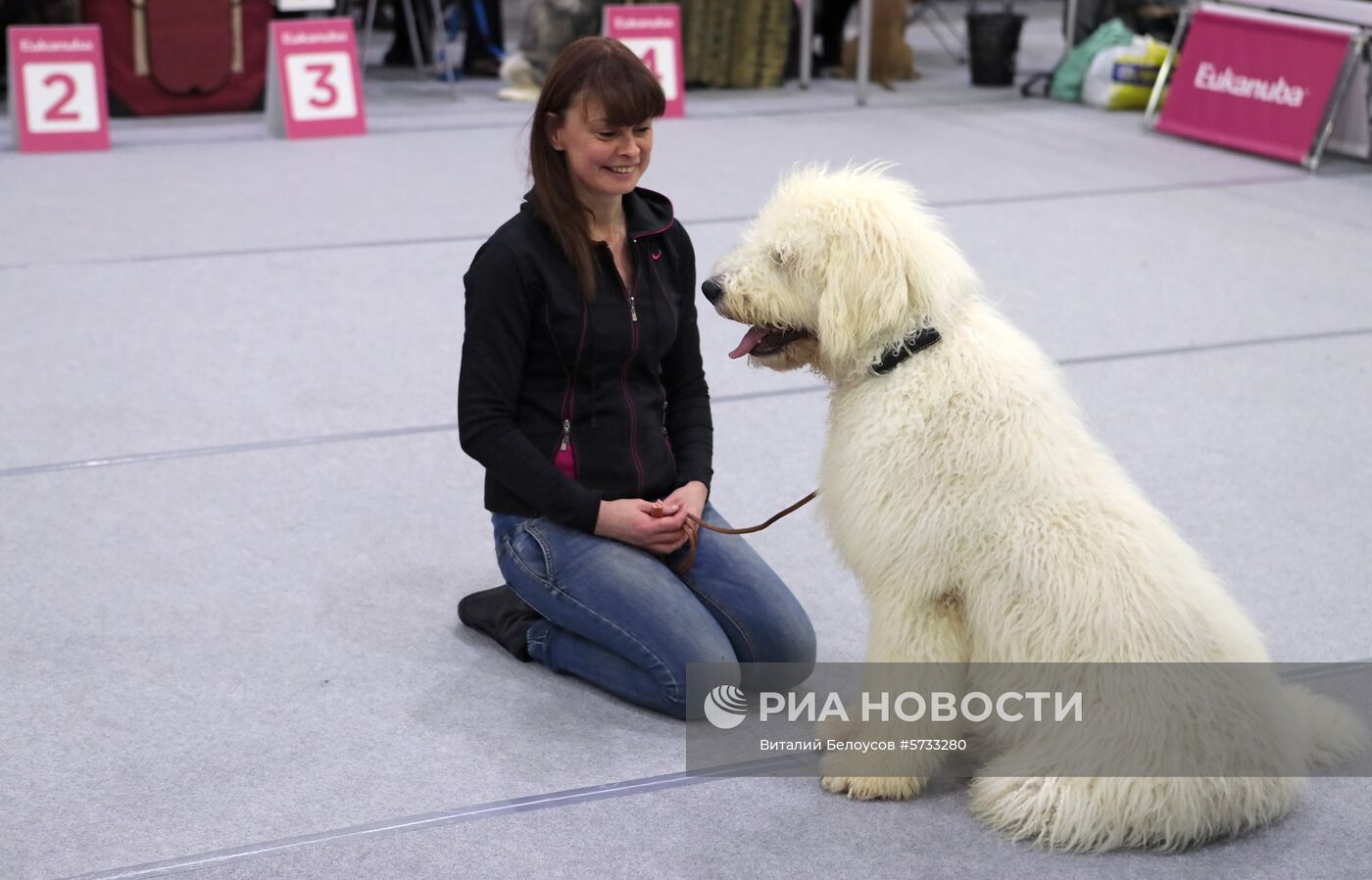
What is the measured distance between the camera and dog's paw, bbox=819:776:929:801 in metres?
2.12

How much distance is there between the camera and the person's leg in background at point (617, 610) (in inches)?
93.4

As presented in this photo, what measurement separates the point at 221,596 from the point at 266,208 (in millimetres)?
3275

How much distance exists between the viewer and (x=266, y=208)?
5.75 meters

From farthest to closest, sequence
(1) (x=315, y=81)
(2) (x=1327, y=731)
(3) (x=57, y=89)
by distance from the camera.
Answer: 1. (1) (x=315, y=81)
2. (3) (x=57, y=89)
3. (2) (x=1327, y=731)

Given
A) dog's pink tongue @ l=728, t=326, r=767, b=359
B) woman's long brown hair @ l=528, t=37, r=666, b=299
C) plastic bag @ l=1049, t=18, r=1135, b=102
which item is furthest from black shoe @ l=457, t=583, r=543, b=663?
plastic bag @ l=1049, t=18, r=1135, b=102

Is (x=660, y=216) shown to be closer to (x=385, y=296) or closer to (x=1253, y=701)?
(x=1253, y=701)

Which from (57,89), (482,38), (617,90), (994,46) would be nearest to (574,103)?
(617,90)

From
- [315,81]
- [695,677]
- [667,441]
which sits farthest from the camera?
[315,81]

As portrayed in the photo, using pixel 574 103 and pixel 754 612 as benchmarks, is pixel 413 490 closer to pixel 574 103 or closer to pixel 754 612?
pixel 754 612

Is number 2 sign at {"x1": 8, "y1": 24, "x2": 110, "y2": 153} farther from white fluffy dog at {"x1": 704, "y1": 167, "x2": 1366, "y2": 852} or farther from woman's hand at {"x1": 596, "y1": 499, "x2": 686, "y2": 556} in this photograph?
white fluffy dog at {"x1": 704, "y1": 167, "x2": 1366, "y2": 852}

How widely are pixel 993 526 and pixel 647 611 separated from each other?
2.12 feet

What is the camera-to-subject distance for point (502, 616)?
262 centimetres

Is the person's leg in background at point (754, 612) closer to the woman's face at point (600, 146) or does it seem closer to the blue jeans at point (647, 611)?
the blue jeans at point (647, 611)

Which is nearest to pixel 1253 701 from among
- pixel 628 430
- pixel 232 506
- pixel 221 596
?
pixel 628 430
